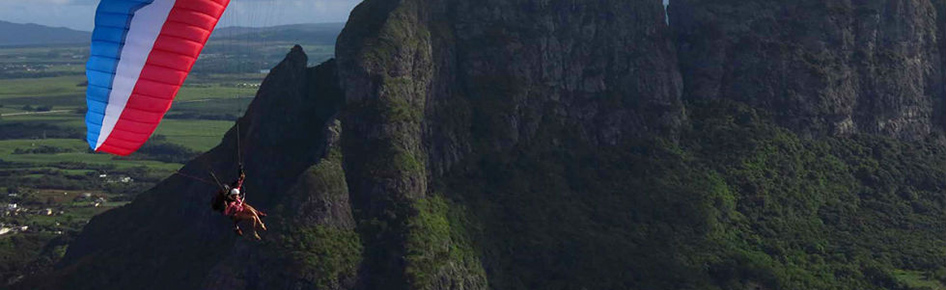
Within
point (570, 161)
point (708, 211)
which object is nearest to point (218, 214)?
point (570, 161)

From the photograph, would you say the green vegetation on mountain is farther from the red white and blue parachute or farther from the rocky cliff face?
the red white and blue parachute

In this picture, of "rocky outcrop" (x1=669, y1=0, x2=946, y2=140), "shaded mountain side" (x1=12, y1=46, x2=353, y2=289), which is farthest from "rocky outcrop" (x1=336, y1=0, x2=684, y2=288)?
"rocky outcrop" (x1=669, y1=0, x2=946, y2=140)

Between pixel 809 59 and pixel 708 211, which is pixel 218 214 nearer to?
pixel 708 211

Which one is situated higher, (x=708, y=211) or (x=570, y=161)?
(x=570, y=161)

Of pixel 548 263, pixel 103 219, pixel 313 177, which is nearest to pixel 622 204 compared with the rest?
pixel 548 263

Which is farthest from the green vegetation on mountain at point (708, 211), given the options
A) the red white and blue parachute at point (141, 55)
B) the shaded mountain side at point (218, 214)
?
the red white and blue parachute at point (141, 55)

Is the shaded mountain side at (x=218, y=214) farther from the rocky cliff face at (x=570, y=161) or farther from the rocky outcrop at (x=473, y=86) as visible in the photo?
the rocky outcrop at (x=473, y=86)

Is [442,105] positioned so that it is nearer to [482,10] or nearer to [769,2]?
[482,10]

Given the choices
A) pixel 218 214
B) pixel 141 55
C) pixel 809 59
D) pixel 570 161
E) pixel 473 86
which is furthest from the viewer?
pixel 809 59
